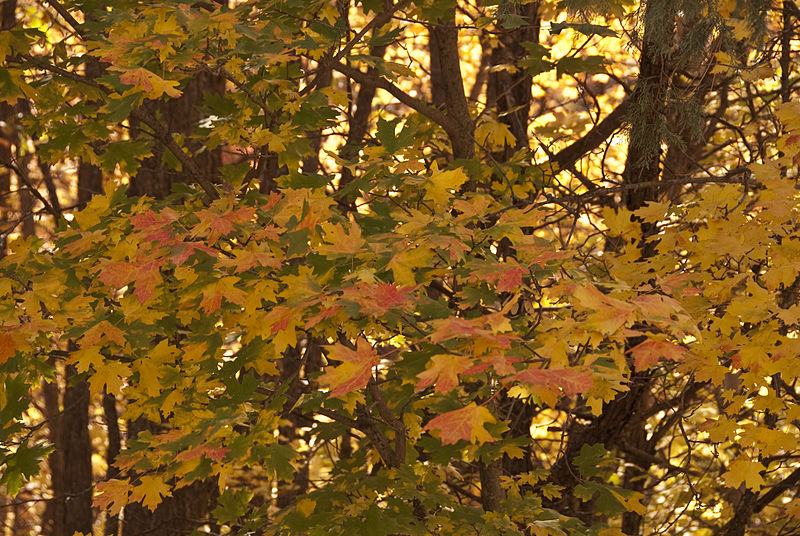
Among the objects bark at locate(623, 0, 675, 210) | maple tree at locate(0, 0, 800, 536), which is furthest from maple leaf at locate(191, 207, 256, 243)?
bark at locate(623, 0, 675, 210)

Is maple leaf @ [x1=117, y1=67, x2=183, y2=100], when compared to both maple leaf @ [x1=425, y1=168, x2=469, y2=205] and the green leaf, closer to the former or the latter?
maple leaf @ [x1=425, y1=168, x2=469, y2=205]

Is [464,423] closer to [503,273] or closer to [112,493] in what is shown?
[503,273]

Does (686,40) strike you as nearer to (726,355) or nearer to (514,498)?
(726,355)

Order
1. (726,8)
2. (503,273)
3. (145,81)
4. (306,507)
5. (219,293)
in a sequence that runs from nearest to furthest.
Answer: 1. (503,273)
2. (219,293)
3. (145,81)
4. (306,507)
5. (726,8)

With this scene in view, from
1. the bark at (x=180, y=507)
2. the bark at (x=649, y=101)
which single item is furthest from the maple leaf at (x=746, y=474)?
the bark at (x=180, y=507)

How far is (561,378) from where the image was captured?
2.12 meters

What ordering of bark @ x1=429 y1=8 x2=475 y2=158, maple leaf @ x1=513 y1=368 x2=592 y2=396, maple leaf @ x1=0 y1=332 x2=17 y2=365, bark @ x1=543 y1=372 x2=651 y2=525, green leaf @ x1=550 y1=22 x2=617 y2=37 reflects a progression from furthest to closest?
bark @ x1=543 y1=372 x2=651 y2=525
bark @ x1=429 y1=8 x2=475 y2=158
green leaf @ x1=550 y1=22 x2=617 y2=37
maple leaf @ x1=0 y1=332 x2=17 y2=365
maple leaf @ x1=513 y1=368 x2=592 y2=396

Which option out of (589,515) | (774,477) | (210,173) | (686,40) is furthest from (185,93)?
(774,477)

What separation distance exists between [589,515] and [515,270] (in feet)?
11.5

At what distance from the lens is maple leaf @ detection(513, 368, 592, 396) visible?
81.8 inches

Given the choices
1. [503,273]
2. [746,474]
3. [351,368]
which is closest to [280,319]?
[351,368]

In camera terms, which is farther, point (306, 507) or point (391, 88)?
point (391, 88)

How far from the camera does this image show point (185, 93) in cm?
617

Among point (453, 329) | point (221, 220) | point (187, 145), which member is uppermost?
point (187, 145)
